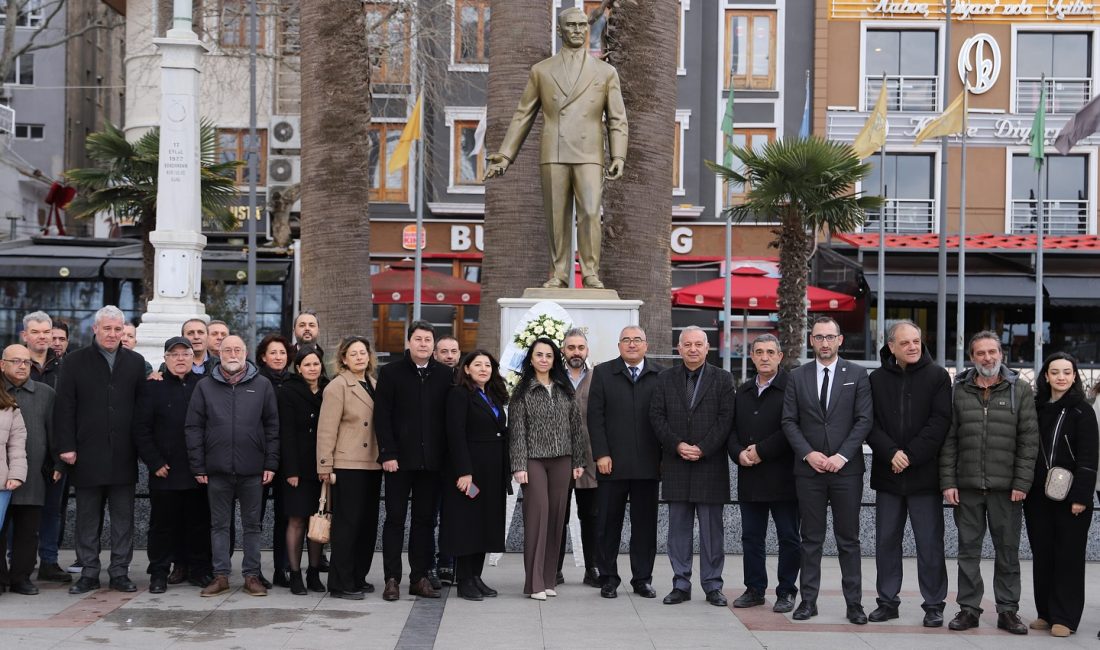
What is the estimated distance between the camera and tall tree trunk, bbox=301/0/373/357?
15.9m

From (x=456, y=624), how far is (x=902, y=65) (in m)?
29.2

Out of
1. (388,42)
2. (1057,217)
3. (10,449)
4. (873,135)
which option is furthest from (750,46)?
(10,449)

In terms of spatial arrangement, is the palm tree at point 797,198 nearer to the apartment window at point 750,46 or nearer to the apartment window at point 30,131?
the apartment window at point 750,46

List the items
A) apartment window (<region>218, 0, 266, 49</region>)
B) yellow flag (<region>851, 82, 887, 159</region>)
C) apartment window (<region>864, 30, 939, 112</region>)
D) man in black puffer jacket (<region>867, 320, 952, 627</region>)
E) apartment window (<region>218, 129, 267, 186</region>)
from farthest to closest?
apartment window (<region>218, 129, 267, 186</region>), apartment window (<region>218, 0, 266, 49</region>), apartment window (<region>864, 30, 939, 112</region>), yellow flag (<region>851, 82, 887, 159</region>), man in black puffer jacket (<region>867, 320, 952, 627</region>)

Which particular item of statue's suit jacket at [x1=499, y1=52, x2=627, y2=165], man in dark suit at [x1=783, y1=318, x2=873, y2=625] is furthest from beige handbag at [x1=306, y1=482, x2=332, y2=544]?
statue's suit jacket at [x1=499, y1=52, x2=627, y2=165]

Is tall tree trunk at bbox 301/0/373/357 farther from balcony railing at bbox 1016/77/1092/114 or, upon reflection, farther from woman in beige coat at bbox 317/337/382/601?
balcony railing at bbox 1016/77/1092/114

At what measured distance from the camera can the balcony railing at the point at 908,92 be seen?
34.7 metres

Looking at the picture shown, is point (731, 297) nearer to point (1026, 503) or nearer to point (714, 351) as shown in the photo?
point (714, 351)

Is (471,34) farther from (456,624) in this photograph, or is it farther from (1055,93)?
(456,624)

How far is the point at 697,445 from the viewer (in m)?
9.51

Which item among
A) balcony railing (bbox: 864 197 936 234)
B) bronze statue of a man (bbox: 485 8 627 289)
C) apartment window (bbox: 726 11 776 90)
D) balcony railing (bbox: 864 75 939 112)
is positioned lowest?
bronze statue of a man (bbox: 485 8 627 289)

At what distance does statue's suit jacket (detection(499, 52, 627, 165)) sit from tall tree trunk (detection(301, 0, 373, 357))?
446 cm

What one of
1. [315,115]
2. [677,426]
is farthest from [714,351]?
[677,426]

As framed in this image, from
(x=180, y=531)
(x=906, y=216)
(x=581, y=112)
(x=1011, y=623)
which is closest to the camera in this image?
(x=1011, y=623)
